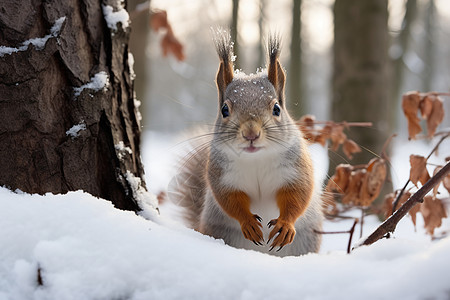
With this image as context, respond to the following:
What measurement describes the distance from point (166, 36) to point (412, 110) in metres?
1.84

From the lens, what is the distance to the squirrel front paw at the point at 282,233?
3.92 ft

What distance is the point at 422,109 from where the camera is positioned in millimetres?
1561

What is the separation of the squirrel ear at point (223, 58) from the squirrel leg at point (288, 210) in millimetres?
383

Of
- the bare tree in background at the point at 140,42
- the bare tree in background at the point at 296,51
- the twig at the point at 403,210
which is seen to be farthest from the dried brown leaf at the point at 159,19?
the bare tree in background at the point at 296,51

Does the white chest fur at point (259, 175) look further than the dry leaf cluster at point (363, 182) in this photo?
No

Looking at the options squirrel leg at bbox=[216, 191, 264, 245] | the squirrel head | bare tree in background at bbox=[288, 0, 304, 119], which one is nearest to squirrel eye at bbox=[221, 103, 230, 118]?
the squirrel head

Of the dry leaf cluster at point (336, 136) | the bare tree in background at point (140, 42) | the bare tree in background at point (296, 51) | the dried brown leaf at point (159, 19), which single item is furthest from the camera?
the bare tree in background at point (296, 51)

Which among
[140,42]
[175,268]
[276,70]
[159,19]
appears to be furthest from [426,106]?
[140,42]

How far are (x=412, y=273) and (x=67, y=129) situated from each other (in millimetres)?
919

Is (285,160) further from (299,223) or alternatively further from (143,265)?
(143,265)

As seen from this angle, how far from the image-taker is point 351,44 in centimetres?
311

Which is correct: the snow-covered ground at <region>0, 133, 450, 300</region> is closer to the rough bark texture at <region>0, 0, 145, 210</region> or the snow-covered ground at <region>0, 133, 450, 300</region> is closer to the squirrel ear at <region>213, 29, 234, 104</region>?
the rough bark texture at <region>0, 0, 145, 210</region>

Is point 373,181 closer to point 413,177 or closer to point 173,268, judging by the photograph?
point 413,177

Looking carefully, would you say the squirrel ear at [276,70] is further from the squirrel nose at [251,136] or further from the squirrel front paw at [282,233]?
the squirrel front paw at [282,233]
